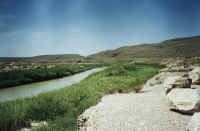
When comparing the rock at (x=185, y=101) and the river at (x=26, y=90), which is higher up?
the rock at (x=185, y=101)

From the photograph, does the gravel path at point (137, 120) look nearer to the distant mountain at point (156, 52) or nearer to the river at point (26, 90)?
the river at point (26, 90)

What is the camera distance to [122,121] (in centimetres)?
422

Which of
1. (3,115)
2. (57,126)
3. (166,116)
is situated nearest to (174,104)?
(166,116)

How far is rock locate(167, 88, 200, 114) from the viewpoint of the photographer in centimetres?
398

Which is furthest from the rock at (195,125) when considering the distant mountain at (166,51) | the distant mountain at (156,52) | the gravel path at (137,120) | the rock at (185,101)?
the distant mountain at (166,51)

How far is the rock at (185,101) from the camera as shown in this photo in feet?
13.0

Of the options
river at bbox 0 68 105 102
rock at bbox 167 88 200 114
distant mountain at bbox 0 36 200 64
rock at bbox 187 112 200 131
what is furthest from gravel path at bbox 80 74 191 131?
distant mountain at bbox 0 36 200 64

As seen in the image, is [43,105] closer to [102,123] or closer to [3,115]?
[3,115]

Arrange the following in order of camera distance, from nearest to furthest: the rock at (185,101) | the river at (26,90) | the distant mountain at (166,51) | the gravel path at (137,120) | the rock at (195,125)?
the rock at (195,125) < the gravel path at (137,120) < the rock at (185,101) < the river at (26,90) < the distant mountain at (166,51)

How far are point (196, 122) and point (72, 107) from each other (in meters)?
4.69

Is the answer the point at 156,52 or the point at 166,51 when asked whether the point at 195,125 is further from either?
the point at 166,51

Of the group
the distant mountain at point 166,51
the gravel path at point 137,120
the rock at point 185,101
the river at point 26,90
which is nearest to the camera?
the gravel path at point 137,120

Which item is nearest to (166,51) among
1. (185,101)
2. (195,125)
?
(185,101)

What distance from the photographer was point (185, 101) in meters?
4.25
